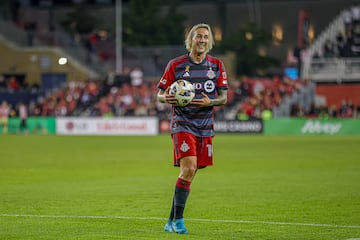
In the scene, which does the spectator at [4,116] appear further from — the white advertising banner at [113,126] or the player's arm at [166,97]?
the player's arm at [166,97]

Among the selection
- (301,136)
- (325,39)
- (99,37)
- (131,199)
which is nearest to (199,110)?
(131,199)

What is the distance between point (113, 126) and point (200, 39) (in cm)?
4024

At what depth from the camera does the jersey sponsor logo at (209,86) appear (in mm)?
12070

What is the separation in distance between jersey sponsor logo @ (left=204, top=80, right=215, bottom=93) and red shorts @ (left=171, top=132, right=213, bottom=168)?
0.63 meters

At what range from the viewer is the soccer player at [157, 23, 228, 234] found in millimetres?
11781

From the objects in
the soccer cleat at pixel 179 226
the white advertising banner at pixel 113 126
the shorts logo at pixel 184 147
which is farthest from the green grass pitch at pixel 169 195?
the white advertising banner at pixel 113 126

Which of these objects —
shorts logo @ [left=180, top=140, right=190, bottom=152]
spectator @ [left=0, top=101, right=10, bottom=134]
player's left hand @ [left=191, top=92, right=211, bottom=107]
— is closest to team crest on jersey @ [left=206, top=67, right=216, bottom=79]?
player's left hand @ [left=191, top=92, right=211, bottom=107]

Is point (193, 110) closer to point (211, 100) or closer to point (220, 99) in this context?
point (211, 100)

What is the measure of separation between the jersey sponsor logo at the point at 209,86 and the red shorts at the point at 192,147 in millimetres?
629

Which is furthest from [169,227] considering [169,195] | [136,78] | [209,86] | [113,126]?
[136,78]

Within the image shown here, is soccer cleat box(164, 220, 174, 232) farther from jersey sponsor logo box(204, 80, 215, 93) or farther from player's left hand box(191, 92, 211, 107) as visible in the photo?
jersey sponsor logo box(204, 80, 215, 93)

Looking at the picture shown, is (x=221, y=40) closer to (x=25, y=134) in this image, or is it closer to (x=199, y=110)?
(x=25, y=134)

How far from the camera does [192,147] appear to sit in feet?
38.6

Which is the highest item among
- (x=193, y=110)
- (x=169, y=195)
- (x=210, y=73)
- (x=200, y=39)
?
(x=200, y=39)
